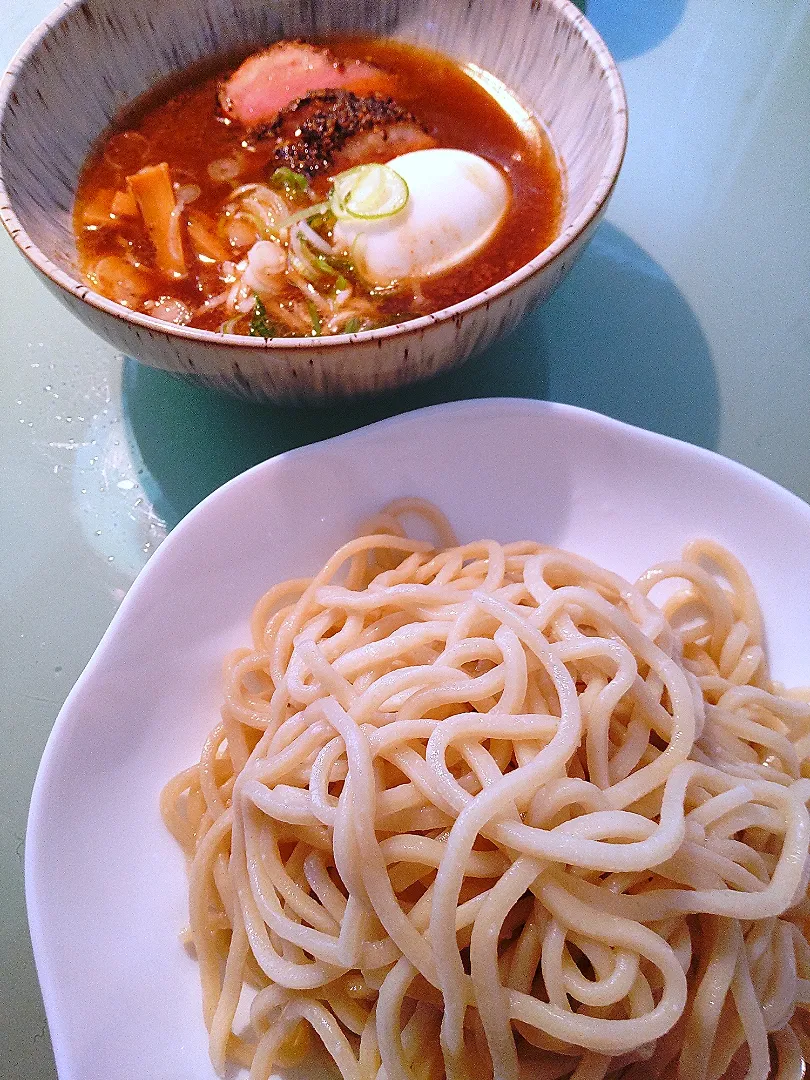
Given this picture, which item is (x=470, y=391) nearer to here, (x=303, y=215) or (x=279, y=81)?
(x=303, y=215)

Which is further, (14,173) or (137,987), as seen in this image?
(14,173)

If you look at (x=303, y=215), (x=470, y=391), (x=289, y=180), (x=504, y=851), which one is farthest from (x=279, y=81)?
(x=504, y=851)

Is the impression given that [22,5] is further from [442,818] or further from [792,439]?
[442,818]

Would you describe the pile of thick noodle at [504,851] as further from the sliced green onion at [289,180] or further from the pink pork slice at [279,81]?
the pink pork slice at [279,81]

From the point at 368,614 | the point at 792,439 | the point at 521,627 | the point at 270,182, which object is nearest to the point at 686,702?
the point at 521,627

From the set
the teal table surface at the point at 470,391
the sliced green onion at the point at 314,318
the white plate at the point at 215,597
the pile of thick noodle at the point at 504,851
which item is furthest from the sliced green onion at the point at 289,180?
the pile of thick noodle at the point at 504,851

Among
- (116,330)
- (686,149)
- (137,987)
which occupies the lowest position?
(137,987)
